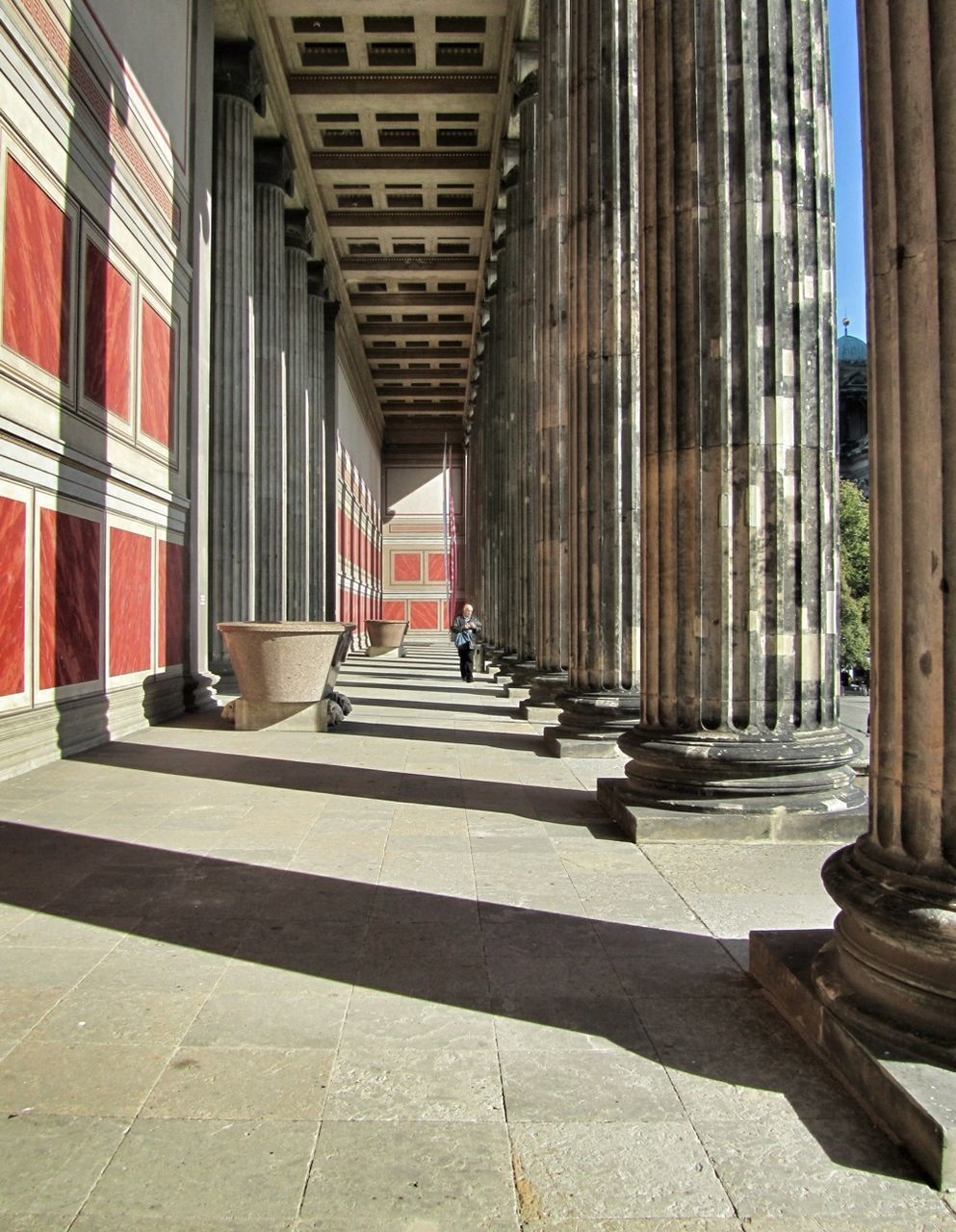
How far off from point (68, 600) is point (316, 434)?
63.0 feet

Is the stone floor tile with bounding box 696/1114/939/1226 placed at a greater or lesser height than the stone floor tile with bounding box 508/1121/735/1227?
lesser

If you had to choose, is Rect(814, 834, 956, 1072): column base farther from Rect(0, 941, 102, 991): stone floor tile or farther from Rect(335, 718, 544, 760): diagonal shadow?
Rect(335, 718, 544, 760): diagonal shadow

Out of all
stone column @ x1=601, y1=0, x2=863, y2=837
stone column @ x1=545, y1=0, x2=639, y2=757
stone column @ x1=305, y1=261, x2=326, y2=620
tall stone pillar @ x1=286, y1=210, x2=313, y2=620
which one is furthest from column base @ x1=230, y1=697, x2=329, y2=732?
stone column @ x1=305, y1=261, x2=326, y2=620

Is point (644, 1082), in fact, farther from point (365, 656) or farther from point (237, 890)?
point (365, 656)

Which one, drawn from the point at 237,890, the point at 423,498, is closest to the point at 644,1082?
the point at 237,890

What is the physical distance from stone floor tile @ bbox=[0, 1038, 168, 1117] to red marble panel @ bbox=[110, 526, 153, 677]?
276 inches

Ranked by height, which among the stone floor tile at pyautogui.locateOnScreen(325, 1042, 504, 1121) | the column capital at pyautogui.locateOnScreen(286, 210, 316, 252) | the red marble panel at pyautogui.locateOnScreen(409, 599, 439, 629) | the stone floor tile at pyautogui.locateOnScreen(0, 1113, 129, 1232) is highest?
the column capital at pyautogui.locateOnScreen(286, 210, 316, 252)

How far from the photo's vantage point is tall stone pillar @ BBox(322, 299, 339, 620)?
28.9 meters

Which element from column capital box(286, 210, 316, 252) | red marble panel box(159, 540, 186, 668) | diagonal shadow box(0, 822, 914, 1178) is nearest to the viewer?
diagonal shadow box(0, 822, 914, 1178)

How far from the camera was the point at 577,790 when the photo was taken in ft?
22.3

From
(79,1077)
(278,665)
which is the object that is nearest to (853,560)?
(278,665)

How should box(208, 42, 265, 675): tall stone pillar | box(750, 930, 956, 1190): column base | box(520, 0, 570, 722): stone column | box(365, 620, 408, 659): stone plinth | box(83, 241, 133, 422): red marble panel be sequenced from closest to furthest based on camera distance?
box(750, 930, 956, 1190): column base
box(83, 241, 133, 422): red marble panel
box(520, 0, 570, 722): stone column
box(208, 42, 265, 675): tall stone pillar
box(365, 620, 408, 659): stone plinth

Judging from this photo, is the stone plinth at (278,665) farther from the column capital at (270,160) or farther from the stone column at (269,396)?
the column capital at (270,160)

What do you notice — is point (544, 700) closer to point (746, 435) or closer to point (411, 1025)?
point (746, 435)
